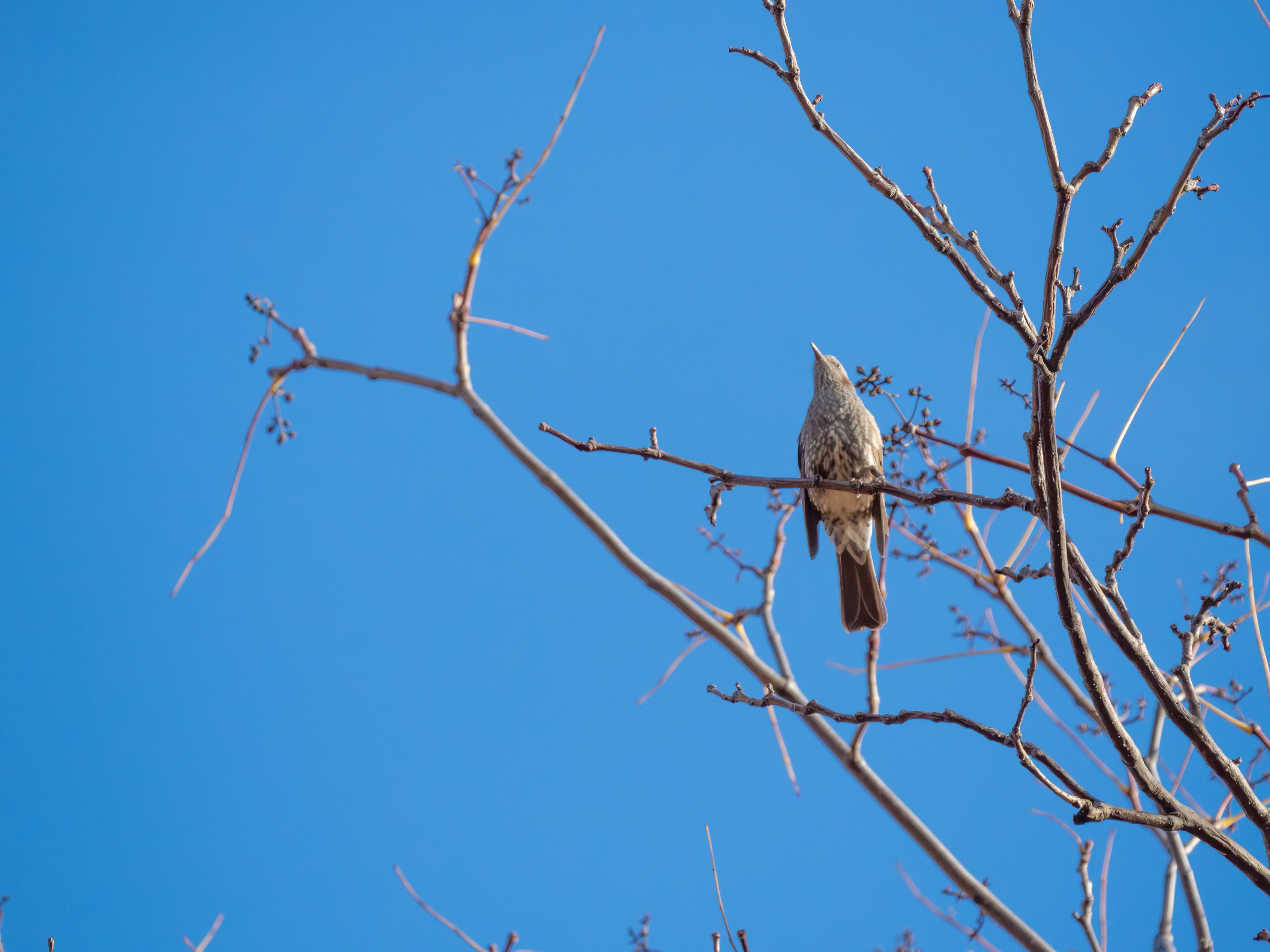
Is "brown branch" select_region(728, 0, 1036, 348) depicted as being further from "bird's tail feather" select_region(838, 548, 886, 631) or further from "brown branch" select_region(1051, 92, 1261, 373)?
"bird's tail feather" select_region(838, 548, 886, 631)

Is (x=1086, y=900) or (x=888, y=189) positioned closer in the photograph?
(x=888, y=189)

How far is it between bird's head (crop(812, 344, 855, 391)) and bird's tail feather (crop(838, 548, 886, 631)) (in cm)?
83

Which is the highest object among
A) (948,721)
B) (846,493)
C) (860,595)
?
(846,493)

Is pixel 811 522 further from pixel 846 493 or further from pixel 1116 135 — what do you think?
pixel 1116 135

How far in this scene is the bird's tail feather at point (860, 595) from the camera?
3.84 m

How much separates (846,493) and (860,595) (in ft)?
1.46

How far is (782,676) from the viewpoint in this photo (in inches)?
112

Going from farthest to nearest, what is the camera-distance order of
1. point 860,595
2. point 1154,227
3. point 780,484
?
1. point 860,595
2. point 780,484
3. point 1154,227

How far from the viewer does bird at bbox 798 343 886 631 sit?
406cm

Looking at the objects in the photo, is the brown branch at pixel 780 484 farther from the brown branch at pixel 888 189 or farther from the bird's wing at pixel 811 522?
the bird's wing at pixel 811 522

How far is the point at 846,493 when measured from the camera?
407 centimetres

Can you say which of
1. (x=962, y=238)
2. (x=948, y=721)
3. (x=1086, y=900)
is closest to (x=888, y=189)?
(x=962, y=238)

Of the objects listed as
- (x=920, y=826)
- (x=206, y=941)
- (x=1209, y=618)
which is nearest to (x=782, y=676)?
(x=920, y=826)

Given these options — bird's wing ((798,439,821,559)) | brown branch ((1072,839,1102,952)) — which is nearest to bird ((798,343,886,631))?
bird's wing ((798,439,821,559))
